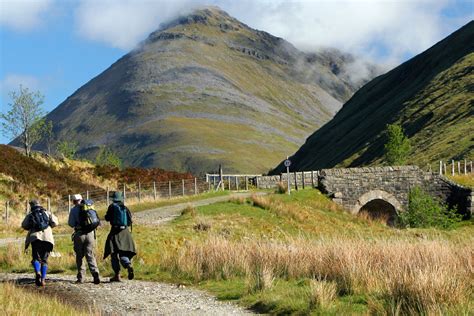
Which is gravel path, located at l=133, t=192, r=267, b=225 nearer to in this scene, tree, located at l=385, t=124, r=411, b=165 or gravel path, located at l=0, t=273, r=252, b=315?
gravel path, located at l=0, t=273, r=252, b=315

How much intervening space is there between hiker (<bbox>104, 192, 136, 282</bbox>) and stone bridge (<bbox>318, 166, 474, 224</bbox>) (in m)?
31.8

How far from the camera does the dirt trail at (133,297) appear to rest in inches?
500

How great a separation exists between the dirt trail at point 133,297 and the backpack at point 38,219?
1.23 meters

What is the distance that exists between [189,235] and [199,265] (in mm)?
10203

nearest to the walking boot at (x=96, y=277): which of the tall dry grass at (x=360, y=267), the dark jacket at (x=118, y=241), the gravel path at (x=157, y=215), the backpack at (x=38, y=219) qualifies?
the dark jacket at (x=118, y=241)

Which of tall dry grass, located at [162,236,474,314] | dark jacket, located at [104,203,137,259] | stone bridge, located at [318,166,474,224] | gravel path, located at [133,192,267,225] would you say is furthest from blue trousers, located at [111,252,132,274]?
stone bridge, located at [318,166,474,224]

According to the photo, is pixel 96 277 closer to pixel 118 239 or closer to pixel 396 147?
pixel 118 239

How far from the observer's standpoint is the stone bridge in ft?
157

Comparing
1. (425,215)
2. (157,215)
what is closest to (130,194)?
(157,215)

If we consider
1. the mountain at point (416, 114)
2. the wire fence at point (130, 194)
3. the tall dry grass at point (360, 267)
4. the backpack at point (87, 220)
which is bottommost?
the tall dry grass at point (360, 267)

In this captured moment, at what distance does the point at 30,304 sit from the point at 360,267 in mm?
6031

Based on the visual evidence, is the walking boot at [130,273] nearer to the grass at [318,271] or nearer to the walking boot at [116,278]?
the walking boot at [116,278]

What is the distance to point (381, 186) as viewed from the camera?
1932 inches

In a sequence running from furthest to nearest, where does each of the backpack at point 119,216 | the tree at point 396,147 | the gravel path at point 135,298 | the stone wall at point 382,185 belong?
1. the tree at point 396,147
2. the stone wall at point 382,185
3. the backpack at point 119,216
4. the gravel path at point 135,298
